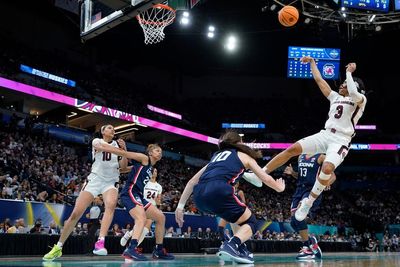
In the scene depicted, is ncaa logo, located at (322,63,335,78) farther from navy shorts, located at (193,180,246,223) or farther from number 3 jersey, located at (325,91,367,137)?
navy shorts, located at (193,180,246,223)

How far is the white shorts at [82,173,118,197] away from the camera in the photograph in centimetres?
736

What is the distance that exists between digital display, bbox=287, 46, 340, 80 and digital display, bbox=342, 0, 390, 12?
26.1ft

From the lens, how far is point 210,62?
39969 mm

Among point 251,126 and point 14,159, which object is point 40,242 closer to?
point 14,159

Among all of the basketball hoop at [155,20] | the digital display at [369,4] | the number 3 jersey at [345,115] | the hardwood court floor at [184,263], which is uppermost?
the digital display at [369,4]

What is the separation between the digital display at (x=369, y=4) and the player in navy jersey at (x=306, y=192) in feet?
30.3

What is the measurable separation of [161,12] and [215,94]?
27.9 m

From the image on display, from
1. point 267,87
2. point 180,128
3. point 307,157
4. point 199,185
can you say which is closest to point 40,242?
point 307,157

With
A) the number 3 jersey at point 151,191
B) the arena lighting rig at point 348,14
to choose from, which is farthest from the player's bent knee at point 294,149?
the arena lighting rig at point 348,14

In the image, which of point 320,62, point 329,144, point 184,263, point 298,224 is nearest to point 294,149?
point 329,144

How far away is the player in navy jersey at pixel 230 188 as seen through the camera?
490 cm

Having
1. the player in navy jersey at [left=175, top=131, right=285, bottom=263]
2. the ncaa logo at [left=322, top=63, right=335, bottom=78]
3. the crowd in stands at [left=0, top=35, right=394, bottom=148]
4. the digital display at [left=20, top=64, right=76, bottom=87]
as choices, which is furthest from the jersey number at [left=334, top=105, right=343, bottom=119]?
the digital display at [left=20, top=64, right=76, bottom=87]

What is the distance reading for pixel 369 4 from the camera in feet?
54.4

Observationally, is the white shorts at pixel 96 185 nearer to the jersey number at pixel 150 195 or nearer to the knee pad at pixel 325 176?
the jersey number at pixel 150 195
